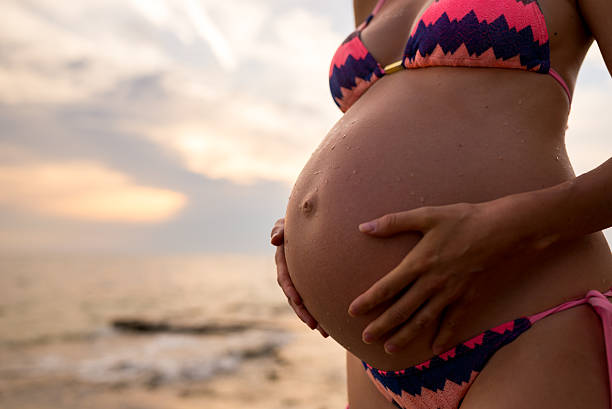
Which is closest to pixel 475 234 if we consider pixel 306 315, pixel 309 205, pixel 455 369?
pixel 455 369

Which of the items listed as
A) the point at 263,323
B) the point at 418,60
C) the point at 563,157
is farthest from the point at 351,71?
the point at 263,323

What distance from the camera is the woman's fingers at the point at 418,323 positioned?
2.97ft

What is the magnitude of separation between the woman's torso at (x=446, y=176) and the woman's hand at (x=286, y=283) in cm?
5

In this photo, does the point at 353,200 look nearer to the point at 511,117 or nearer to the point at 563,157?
the point at 511,117

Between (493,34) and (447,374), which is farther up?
(493,34)

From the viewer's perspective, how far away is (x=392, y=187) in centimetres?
105

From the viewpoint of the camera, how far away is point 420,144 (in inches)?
42.2

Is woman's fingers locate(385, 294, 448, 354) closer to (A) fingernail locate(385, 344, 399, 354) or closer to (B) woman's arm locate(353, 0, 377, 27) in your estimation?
(A) fingernail locate(385, 344, 399, 354)

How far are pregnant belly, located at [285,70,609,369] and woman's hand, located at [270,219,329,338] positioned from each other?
0.05m

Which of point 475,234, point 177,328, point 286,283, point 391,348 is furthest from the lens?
point 177,328

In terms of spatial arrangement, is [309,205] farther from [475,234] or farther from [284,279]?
[475,234]

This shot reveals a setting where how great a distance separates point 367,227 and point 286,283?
1.31ft

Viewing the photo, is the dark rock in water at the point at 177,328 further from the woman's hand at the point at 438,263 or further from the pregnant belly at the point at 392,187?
the woman's hand at the point at 438,263

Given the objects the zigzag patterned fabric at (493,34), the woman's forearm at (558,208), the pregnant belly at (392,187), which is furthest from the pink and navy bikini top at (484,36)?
the woman's forearm at (558,208)
